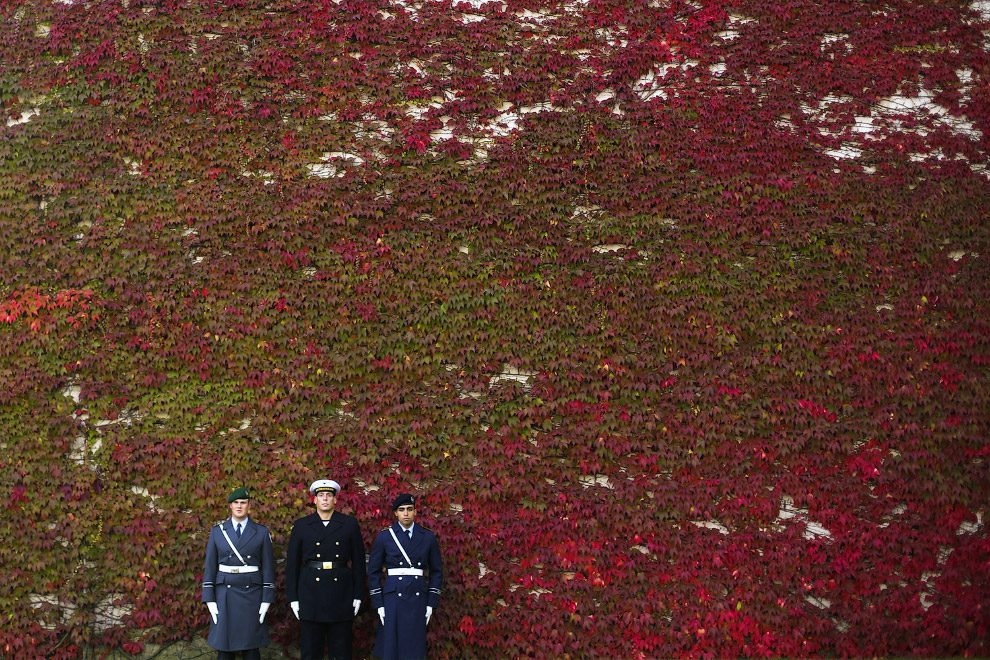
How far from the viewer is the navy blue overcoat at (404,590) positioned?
5.71m

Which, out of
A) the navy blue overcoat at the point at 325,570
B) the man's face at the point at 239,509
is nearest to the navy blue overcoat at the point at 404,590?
the navy blue overcoat at the point at 325,570

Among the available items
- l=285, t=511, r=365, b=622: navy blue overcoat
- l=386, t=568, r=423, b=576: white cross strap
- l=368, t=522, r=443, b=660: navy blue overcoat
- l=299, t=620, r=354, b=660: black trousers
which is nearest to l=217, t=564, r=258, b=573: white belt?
l=285, t=511, r=365, b=622: navy blue overcoat

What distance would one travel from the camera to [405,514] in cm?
589

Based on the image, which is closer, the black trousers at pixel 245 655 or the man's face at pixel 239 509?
the black trousers at pixel 245 655

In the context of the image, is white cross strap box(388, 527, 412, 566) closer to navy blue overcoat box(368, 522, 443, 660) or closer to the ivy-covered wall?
navy blue overcoat box(368, 522, 443, 660)

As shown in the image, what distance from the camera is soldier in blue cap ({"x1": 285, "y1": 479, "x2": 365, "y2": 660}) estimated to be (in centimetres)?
571

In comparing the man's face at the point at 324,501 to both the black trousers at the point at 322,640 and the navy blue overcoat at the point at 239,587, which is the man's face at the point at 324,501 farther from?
the black trousers at the point at 322,640

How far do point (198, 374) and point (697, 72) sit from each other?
18.2 ft

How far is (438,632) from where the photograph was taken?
6281 mm

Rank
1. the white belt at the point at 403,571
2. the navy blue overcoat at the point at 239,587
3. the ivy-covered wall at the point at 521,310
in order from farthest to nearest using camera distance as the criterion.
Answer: the ivy-covered wall at the point at 521,310
the white belt at the point at 403,571
the navy blue overcoat at the point at 239,587

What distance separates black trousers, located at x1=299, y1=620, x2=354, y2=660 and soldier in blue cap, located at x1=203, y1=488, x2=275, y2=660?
0.33 m

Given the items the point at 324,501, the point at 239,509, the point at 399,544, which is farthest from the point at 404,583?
the point at 239,509

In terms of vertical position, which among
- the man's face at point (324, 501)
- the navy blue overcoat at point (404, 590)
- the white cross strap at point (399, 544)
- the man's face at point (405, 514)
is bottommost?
the navy blue overcoat at point (404, 590)

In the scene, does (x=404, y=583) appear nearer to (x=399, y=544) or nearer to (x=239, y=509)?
(x=399, y=544)
